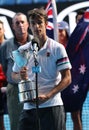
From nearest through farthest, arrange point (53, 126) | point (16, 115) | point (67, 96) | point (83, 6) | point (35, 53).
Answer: point (35, 53) < point (53, 126) < point (16, 115) < point (67, 96) < point (83, 6)

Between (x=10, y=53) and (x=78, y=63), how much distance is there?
96 centimetres

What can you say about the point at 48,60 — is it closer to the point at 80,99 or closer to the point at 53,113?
the point at 53,113

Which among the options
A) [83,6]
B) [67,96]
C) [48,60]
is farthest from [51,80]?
[83,6]

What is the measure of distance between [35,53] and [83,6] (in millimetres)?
4541

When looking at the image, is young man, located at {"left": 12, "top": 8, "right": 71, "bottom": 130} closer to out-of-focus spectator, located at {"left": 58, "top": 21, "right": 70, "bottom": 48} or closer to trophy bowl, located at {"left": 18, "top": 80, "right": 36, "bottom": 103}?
trophy bowl, located at {"left": 18, "top": 80, "right": 36, "bottom": 103}

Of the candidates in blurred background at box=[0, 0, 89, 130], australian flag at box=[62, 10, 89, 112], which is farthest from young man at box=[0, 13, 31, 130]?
blurred background at box=[0, 0, 89, 130]

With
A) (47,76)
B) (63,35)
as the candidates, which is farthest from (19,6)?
(47,76)

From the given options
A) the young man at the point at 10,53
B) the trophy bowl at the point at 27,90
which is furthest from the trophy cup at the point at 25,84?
the young man at the point at 10,53

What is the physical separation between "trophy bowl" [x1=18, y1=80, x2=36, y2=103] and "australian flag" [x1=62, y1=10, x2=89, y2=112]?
1.97 meters

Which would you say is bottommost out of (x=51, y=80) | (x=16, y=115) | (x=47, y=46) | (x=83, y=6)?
(x=16, y=115)

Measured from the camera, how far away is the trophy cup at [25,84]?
405 cm

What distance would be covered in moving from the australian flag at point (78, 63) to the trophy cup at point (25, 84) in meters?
1.93

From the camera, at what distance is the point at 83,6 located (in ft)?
27.3

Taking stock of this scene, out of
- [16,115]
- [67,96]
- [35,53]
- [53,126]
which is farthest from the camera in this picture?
[67,96]
